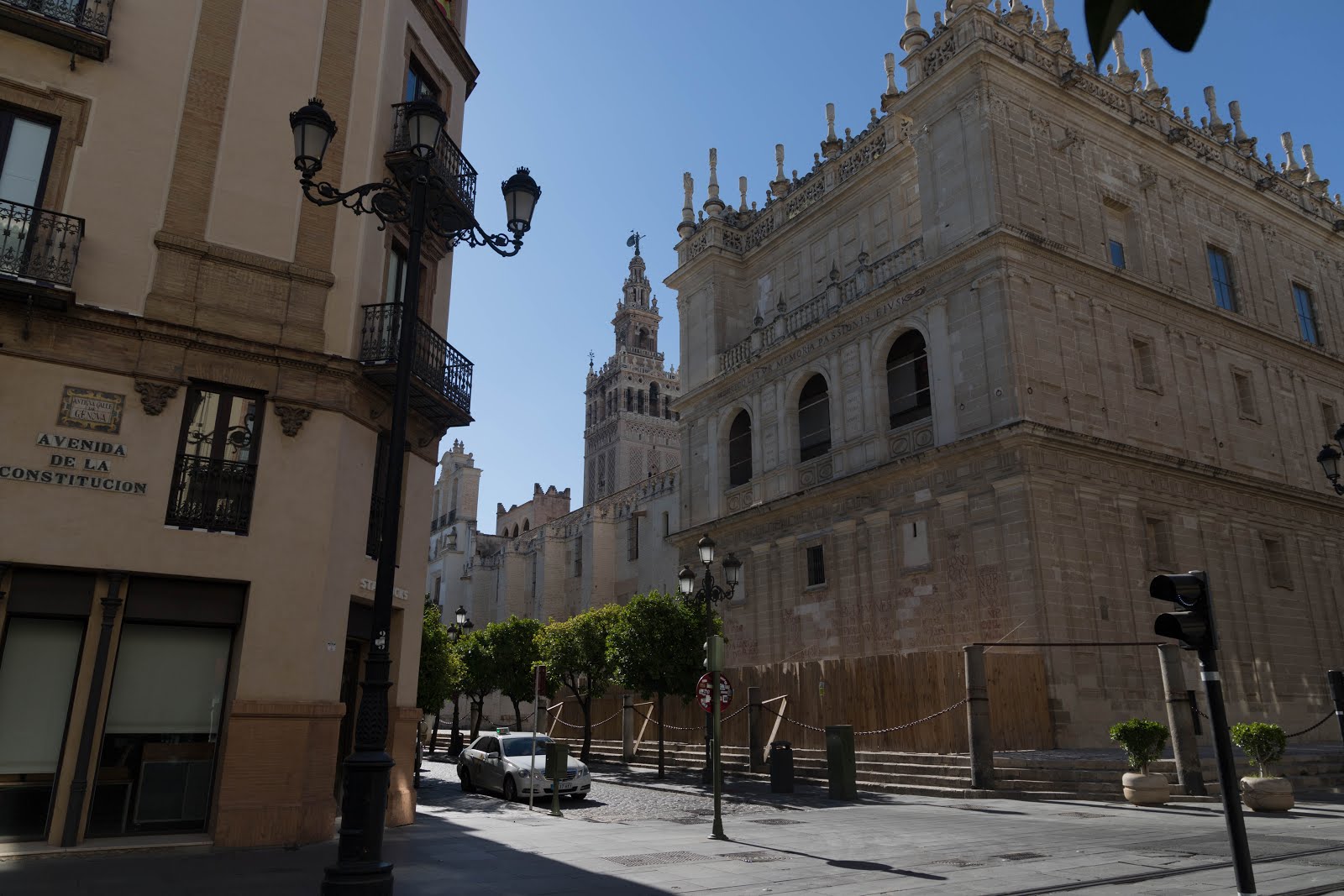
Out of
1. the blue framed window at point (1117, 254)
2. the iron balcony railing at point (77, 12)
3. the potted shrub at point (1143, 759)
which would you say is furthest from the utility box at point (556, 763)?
the blue framed window at point (1117, 254)

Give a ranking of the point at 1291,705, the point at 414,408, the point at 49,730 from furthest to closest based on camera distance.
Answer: the point at 1291,705, the point at 414,408, the point at 49,730

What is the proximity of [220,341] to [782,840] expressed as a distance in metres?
10.1

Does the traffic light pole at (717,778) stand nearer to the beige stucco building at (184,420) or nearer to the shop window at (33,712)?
the beige stucco building at (184,420)

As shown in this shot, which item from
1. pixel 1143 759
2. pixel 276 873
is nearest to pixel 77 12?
pixel 276 873

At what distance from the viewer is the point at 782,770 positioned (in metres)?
19.4

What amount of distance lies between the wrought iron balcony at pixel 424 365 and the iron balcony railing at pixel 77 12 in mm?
5215

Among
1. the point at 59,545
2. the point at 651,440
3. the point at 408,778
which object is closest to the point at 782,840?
the point at 408,778

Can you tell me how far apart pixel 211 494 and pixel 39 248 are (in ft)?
12.4

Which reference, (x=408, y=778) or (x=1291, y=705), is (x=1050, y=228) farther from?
(x=408, y=778)

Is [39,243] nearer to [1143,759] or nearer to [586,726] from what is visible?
[1143,759]

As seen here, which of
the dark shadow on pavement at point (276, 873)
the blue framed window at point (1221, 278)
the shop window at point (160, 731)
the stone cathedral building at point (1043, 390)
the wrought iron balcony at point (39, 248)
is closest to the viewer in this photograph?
the dark shadow on pavement at point (276, 873)

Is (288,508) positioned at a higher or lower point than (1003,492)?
lower

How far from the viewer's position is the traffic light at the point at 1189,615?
605 centimetres

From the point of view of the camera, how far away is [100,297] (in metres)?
12.1
